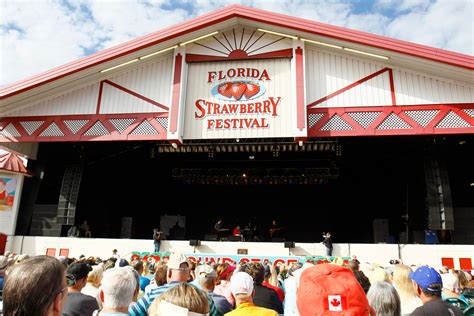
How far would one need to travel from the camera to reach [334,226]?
18.4 metres

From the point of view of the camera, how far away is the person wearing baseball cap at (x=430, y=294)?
8.77 feet

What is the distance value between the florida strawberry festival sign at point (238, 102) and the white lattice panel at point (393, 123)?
357 centimetres

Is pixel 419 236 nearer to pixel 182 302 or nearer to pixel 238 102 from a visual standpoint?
pixel 238 102

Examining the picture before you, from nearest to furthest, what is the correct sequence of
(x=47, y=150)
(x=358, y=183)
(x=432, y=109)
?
(x=432, y=109), (x=47, y=150), (x=358, y=183)

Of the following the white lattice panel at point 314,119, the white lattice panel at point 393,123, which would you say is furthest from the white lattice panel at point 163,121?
the white lattice panel at point 393,123

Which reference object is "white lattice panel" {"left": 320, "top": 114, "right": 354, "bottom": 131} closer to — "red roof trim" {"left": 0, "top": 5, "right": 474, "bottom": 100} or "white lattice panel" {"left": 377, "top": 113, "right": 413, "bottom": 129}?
"white lattice panel" {"left": 377, "top": 113, "right": 413, "bottom": 129}

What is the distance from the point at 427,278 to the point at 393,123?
9496 mm

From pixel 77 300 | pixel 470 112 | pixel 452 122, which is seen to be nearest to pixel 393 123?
pixel 452 122

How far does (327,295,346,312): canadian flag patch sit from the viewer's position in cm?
133

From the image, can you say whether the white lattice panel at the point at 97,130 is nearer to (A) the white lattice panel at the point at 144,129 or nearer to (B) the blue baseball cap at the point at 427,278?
(A) the white lattice panel at the point at 144,129

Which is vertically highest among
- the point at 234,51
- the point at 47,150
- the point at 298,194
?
the point at 234,51

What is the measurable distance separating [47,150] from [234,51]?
367 inches

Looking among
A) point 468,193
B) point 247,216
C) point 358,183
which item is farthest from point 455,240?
point 247,216

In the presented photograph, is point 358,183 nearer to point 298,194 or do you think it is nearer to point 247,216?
point 298,194
